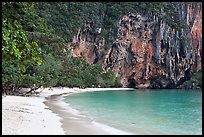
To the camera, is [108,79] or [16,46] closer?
[16,46]

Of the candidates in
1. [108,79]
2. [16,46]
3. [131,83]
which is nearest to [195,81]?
[131,83]

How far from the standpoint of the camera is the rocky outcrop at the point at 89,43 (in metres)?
89.5

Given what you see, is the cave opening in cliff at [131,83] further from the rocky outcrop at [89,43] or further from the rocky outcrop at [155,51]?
the rocky outcrop at [89,43]

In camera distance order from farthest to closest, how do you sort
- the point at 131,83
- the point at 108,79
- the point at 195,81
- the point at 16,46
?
the point at 195,81, the point at 131,83, the point at 108,79, the point at 16,46

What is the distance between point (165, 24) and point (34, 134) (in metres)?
88.4

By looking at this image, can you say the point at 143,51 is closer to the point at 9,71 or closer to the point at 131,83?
the point at 131,83

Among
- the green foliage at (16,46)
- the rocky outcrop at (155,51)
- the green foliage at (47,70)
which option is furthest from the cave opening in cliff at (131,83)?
the green foliage at (16,46)

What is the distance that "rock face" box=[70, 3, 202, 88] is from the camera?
92.2 m

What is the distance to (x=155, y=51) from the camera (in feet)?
312

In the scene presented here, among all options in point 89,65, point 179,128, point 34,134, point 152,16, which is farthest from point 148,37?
point 34,134

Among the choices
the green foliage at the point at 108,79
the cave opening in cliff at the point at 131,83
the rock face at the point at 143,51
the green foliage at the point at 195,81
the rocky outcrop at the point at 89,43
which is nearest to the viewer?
the green foliage at the point at 108,79

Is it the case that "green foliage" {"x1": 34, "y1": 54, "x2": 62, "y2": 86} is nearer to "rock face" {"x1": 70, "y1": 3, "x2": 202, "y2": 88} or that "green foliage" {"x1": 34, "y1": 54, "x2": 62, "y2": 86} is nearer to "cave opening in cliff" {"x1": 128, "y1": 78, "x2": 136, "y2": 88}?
"rock face" {"x1": 70, "y1": 3, "x2": 202, "y2": 88}

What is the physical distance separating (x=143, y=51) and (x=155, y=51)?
11.1 feet

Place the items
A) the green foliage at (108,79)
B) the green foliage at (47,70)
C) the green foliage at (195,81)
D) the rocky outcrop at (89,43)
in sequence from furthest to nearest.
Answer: the green foliage at (195,81) → the rocky outcrop at (89,43) → the green foliage at (108,79) → the green foliage at (47,70)
